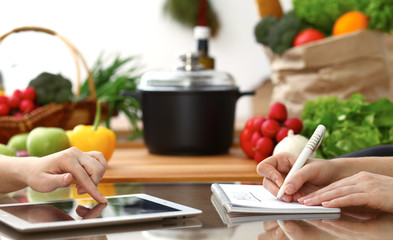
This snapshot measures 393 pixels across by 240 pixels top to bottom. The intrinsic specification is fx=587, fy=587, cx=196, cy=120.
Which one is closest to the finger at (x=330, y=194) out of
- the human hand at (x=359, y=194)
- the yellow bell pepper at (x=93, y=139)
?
the human hand at (x=359, y=194)

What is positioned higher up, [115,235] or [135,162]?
[115,235]

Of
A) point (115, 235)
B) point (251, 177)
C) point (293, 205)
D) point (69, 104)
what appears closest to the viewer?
point (115, 235)

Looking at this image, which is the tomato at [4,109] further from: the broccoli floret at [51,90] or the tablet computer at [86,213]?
the tablet computer at [86,213]

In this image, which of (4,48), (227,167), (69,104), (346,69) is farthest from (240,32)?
(227,167)

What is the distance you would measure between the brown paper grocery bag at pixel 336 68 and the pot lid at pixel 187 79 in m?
0.37

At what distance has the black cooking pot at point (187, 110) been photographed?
1.57m

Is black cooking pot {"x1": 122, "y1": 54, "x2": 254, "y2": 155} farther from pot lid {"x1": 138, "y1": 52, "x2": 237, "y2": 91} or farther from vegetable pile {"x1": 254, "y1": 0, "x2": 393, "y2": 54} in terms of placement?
vegetable pile {"x1": 254, "y1": 0, "x2": 393, "y2": 54}

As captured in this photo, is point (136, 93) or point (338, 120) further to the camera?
point (136, 93)

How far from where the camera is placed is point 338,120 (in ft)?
4.69

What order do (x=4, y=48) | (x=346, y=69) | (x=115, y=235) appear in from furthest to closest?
(x=4, y=48), (x=346, y=69), (x=115, y=235)

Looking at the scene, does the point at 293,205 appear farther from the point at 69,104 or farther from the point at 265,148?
the point at 69,104

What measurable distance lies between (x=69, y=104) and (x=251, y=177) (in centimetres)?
71

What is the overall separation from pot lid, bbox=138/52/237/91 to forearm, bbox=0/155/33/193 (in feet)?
2.23

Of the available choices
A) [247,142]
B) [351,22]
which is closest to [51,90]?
[247,142]
